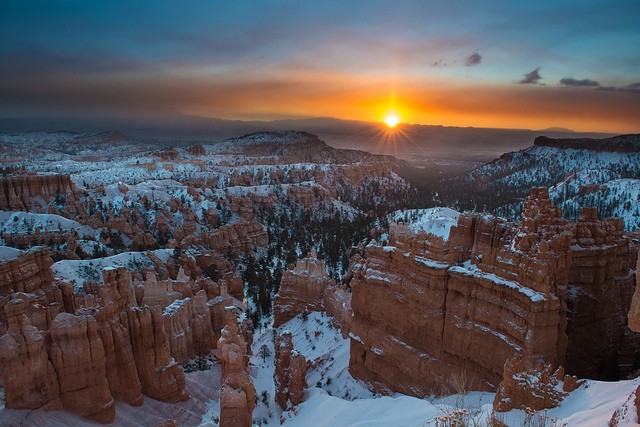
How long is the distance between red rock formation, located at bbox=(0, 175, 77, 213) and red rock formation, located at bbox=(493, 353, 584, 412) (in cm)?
7324

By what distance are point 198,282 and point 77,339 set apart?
1989cm

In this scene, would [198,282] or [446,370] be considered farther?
[198,282]

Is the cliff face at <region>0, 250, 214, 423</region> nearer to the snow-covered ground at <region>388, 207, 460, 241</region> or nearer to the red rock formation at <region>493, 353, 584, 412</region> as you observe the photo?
the red rock formation at <region>493, 353, 584, 412</region>

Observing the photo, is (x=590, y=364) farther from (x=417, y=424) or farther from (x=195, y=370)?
(x=195, y=370)

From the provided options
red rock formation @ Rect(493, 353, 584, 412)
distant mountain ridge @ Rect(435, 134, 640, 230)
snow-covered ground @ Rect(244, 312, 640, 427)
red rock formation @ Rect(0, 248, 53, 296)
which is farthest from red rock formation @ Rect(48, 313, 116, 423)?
distant mountain ridge @ Rect(435, 134, 640, 230)

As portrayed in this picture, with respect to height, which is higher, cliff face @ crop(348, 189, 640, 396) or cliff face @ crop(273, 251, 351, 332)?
cliff face @ crop(348, 189, 640, 396)

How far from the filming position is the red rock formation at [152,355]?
15826mm

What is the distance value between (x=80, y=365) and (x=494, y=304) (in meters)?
13.9

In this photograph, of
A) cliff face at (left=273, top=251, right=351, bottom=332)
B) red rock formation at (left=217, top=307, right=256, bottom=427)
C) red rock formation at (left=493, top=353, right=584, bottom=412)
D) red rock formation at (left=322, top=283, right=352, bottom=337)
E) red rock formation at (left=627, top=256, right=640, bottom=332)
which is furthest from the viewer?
cliff face at (left=273, top=251, right=351, bottom=332)

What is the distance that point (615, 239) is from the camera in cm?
1719

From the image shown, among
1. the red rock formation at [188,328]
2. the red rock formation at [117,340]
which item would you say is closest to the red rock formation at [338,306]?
the red rock formation at [188,328]

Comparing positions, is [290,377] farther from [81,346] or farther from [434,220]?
[434,220]

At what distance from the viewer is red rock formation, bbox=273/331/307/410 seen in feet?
57.8

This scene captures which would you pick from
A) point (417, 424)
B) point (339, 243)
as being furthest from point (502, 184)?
point (417, 424)
